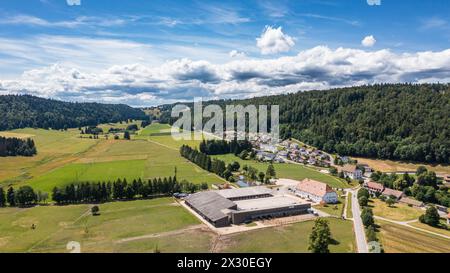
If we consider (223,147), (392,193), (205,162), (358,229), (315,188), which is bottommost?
(358,229)

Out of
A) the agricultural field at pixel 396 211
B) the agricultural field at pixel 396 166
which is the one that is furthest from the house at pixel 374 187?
the agricultural field at pixel 396 166

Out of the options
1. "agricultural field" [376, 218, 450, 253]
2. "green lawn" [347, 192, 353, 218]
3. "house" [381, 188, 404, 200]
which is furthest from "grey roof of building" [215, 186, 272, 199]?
"house" [381, 188, 404, 200]

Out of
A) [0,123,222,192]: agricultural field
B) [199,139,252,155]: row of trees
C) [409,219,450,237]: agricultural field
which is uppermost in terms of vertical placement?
[199,139,252,155]: row of trees

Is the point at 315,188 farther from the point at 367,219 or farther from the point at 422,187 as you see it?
the point at 422,187

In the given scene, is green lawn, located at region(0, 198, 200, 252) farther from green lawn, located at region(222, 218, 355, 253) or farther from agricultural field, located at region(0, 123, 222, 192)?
agricultural field, located at region(0, 123, 222, 192)

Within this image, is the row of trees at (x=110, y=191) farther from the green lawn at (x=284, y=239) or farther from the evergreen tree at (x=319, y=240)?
the evergreen tree at (x=319, y=240)

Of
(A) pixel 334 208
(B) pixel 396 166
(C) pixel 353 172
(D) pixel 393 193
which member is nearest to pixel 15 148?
(A) pixel 334 208
